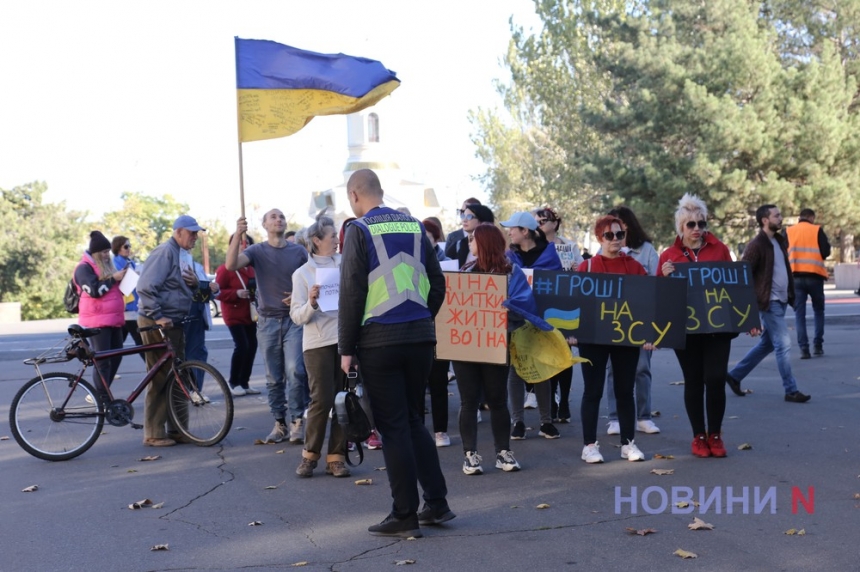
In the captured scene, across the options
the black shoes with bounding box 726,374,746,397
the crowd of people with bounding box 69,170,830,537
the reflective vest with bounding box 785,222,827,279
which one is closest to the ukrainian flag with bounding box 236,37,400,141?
the crowd of people with bounding box 69,170,830,537

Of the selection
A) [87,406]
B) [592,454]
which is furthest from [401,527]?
[87,406]

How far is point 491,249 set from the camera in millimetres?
7992

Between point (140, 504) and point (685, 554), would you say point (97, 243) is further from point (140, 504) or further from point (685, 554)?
point (685, 554)

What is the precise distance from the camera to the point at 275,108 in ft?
31.8

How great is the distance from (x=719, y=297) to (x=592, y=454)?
1.56 metres

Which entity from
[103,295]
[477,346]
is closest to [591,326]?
[477,346]

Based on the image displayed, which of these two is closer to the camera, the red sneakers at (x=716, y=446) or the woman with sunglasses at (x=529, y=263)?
the red sneakers at (x=716, y=446)

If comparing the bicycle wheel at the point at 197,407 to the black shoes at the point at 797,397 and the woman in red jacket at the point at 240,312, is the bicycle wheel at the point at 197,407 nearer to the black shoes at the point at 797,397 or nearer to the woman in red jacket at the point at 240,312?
the woman in red jacket at the point at 240,312

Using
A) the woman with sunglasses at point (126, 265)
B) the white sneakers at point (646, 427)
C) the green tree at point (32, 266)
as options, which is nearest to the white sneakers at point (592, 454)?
the white sneakers at point (646, 427)

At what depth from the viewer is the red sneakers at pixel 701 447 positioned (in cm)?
815

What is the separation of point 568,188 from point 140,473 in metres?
43.8

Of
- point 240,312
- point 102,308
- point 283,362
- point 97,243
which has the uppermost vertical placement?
point 97,243

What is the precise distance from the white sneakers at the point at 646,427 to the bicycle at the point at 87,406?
367 centimetres

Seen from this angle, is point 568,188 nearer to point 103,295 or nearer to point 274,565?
point 103,295
